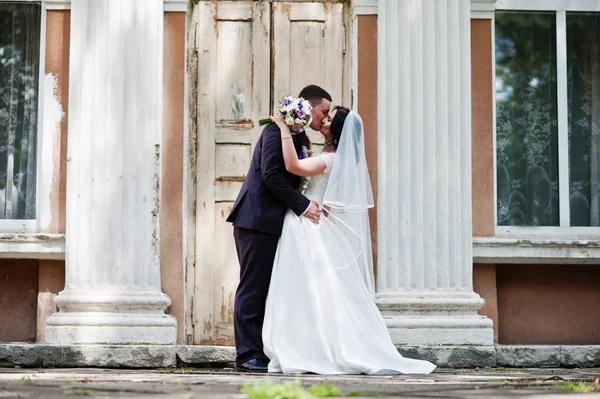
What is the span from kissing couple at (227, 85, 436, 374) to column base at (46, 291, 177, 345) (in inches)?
32.9

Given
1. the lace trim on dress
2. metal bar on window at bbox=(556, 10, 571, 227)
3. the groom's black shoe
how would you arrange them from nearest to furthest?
1. the groom's black shoe
2. the lace trim on dress
3. metal bar on window at bbox=(556, 10, 571, 227)

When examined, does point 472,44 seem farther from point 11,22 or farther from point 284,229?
point 11,22

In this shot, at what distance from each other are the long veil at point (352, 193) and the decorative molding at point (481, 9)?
158cm

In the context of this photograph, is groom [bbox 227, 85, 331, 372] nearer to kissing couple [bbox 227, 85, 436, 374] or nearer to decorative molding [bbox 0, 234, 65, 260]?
kissing couple [bbox 227, 85, 436, 374]

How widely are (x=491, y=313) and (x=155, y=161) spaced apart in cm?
268

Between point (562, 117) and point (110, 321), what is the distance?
371 cm

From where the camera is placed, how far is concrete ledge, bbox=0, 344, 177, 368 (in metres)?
7.16

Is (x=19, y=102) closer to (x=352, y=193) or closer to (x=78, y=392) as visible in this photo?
(x=352, y=193)

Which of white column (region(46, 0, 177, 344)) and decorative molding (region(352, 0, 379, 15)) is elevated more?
decorative molding (region(352, 0, 379, 15))

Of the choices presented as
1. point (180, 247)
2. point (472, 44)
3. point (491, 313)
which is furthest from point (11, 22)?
point (491, 313)

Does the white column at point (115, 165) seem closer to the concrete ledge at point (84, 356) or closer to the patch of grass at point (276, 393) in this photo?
the concrete ledge at point (84, 356)

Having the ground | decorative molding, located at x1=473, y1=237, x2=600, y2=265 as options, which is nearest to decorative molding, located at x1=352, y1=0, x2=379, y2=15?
decorative molding, located at x1=473, y1=237, x2=600, y2=265

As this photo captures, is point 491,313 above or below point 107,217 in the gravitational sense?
below

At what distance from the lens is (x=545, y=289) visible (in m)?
7.89
